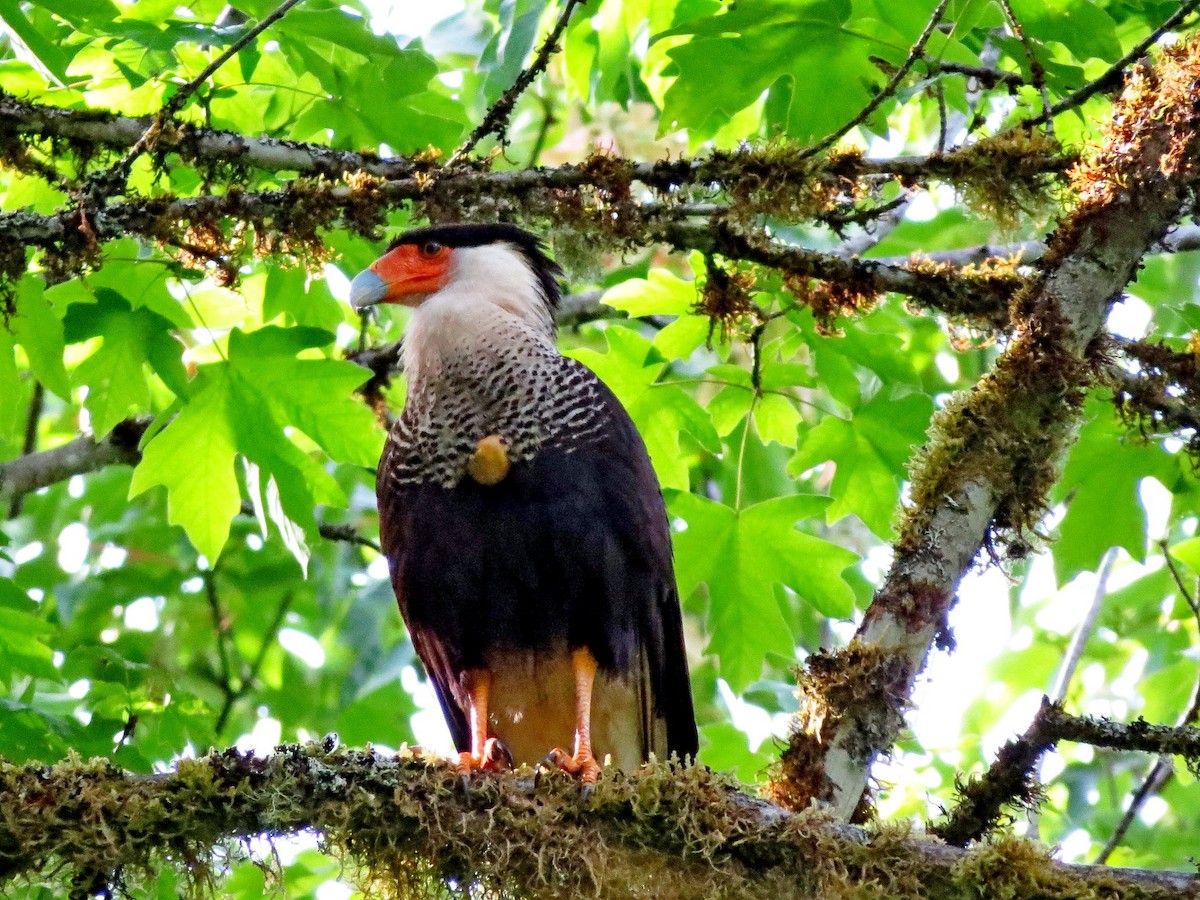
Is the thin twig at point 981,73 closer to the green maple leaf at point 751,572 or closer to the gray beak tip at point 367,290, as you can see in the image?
the green maple leaf at point 751,572

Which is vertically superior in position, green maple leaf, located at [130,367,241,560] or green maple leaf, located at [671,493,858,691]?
green maple leaf, located at [130,367,241,560]

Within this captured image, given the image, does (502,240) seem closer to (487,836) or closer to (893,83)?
(893,83)

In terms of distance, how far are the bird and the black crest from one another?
110 mm

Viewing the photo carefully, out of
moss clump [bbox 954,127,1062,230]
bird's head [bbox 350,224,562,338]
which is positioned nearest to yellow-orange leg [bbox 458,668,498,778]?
bird's head [bbox 350,224,562,338]

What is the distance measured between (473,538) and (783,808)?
1.38 m

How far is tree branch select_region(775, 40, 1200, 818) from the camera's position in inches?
119

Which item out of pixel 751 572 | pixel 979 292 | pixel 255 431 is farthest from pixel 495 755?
pixel 979 292

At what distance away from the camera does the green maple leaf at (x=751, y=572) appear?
14.2ft

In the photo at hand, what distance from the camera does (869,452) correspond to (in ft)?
15.0

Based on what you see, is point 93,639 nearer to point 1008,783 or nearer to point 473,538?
point 473,538

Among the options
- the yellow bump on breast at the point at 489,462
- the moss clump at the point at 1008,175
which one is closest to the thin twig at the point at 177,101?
the yellow bump on breast at the point at 489,462

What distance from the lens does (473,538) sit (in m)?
3.83

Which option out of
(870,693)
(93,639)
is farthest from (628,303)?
(93,639)

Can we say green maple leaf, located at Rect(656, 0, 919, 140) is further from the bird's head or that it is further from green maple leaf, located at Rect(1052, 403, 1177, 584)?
green maple leaf, located at Rect(1052, 403, 1177, 584)
